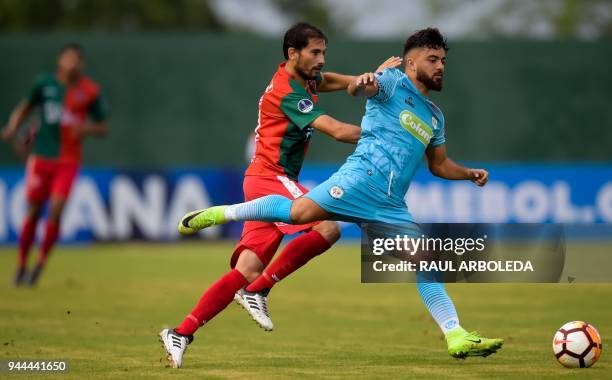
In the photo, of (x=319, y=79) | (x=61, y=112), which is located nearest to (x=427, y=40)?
(x=319, y=79)

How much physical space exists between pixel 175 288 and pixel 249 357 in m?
5.87

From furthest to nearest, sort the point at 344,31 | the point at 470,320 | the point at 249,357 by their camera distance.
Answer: the point at 344,31 < the point at 470,320 < the point at 249,357

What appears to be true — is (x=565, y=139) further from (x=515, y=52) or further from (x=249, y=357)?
(x=249, y=357)

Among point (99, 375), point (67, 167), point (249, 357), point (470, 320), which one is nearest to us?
point (99, 375)

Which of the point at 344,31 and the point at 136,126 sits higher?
the point at 344,31

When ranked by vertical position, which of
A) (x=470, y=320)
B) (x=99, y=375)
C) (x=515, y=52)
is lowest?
(x=99, y=375)

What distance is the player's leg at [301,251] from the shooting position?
9.24m

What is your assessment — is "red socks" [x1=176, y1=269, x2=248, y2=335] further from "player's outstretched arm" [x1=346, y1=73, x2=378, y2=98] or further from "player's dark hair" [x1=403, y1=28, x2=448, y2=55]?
"player's dark hair" [x1=403, y1=28, x2=448, y2=55]

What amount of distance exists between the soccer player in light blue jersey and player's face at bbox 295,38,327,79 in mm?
650

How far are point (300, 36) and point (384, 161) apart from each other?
3.98ft

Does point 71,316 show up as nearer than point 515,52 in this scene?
Yes

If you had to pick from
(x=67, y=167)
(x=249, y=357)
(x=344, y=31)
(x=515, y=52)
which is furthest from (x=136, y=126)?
(x=344, y=31)

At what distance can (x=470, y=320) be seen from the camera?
11570 millimetres

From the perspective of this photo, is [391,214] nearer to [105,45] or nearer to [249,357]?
[249,357]
